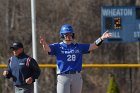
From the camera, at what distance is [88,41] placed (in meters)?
14.9

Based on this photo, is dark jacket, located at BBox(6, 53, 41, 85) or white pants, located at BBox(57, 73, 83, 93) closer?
white pants, located at BBox(57, 73, 83, 93)

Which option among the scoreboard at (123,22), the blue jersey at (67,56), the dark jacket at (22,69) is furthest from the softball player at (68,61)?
the scoreboard at (123,22)

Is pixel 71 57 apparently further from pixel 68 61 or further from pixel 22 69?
pixel 22 69

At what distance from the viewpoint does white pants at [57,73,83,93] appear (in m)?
8.86

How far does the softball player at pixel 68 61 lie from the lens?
8906 millimetres

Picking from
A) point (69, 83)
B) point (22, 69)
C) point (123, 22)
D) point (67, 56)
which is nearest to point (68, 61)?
point (67, 56)

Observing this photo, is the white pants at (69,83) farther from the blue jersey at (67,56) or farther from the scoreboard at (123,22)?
the scoreboard at (123,22)

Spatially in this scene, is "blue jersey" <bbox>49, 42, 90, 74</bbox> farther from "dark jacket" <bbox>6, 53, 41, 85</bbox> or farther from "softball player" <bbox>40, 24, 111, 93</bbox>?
"dark jacket" <bbox>6, 53, 41, 85</bbox>

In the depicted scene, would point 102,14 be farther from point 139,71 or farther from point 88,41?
point 139,71

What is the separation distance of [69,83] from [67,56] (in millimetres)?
485

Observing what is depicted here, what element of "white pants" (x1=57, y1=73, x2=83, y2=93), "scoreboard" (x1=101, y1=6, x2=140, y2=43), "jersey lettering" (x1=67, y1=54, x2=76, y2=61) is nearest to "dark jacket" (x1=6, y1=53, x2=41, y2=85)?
"white pants" (x1=57, y1=73, x2=83, y2=93)

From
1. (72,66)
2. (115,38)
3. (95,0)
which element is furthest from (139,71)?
(72,66)

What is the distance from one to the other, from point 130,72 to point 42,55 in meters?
2.65

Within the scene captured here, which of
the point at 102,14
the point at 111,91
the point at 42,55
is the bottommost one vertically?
the point at 111,91
